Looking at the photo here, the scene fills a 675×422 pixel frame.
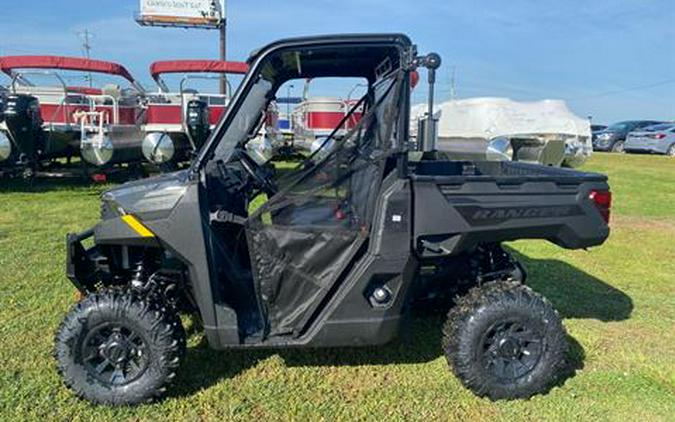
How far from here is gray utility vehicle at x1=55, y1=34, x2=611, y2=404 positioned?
9.08ft

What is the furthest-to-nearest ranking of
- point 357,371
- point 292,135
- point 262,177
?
point 292,135
point 262,177
point 357,371

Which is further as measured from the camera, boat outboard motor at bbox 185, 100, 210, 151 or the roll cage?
boat outboard motor at bbox 185, 100, 210, 151

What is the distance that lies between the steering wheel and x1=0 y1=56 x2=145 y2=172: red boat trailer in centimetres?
598

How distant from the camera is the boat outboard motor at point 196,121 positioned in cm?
931

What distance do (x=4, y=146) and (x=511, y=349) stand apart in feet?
25.7

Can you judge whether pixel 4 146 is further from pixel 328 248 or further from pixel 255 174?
pixel 328 248

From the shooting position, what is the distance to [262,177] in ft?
11.4

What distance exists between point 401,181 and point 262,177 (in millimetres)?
1069

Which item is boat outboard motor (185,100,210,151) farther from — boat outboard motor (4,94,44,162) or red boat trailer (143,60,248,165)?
boat outboard motor (4,94,44,162)

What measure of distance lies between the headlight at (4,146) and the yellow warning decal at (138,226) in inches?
253

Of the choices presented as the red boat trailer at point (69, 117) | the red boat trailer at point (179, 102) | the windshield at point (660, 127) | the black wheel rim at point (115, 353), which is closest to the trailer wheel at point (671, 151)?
the windshield at point (660, 127)

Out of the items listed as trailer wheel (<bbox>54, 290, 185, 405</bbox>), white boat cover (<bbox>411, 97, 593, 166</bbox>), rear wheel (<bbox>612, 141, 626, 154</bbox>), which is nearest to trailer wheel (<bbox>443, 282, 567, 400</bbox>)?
trailer wheel (<bbox>54, 290, 185, 405</bbox>)

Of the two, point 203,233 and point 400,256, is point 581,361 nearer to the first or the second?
point 400,256

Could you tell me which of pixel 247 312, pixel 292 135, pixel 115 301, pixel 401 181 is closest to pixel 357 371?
pixel 247 312
